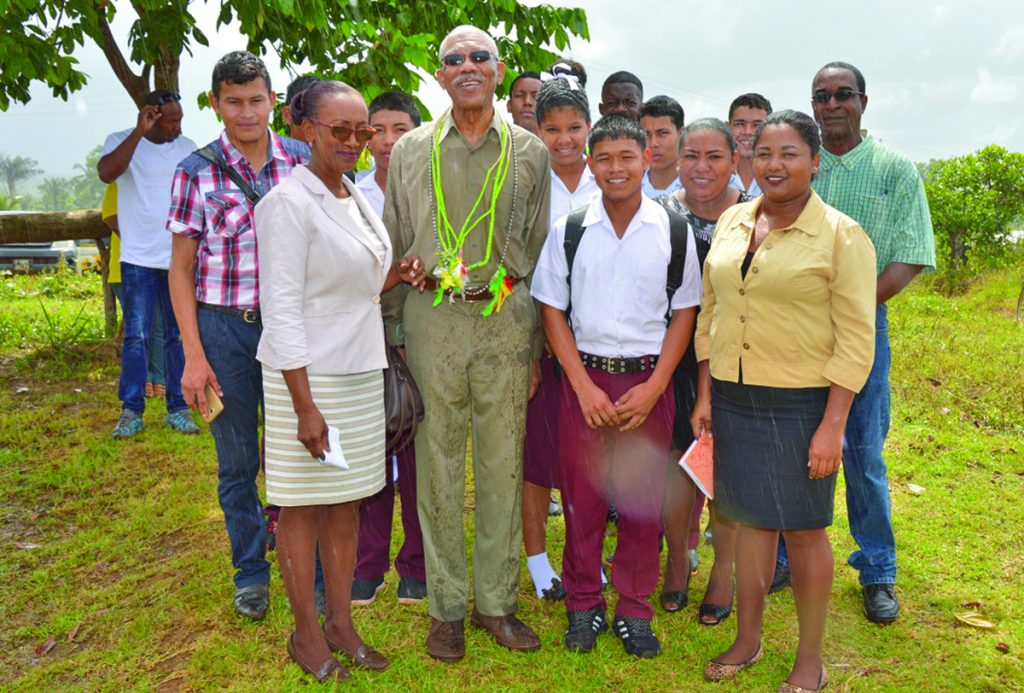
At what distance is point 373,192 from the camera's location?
13.9ft

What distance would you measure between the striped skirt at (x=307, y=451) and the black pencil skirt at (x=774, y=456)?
1420 millimetres

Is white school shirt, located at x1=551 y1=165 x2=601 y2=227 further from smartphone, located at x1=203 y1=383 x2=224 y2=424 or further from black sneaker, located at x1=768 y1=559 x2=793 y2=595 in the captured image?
black sneaker, located at x1=768 y1=559 x2=793 y2=595

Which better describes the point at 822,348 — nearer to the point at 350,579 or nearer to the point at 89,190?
the point at 350,579

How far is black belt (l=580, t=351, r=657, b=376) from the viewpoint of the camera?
3.49 metres

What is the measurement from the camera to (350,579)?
3.49 meters

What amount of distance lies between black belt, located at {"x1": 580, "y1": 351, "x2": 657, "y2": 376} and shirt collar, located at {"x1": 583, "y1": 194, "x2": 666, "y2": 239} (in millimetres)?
508

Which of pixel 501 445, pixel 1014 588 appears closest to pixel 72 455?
pixel 501 445

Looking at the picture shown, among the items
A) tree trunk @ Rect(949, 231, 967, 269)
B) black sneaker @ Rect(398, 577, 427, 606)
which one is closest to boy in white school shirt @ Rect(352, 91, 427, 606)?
black sneaker @ Rect(398, 577, 427, 606)

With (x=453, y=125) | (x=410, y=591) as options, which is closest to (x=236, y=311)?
(x=453, y=125)

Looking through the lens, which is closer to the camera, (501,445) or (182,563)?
(501,445)

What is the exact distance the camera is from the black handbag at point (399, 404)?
3396mm

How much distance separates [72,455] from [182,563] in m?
2.22

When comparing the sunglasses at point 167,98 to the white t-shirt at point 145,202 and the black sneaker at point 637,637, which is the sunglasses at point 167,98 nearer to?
the white t-shirt at point 145,202

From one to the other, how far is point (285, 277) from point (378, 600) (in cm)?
188
